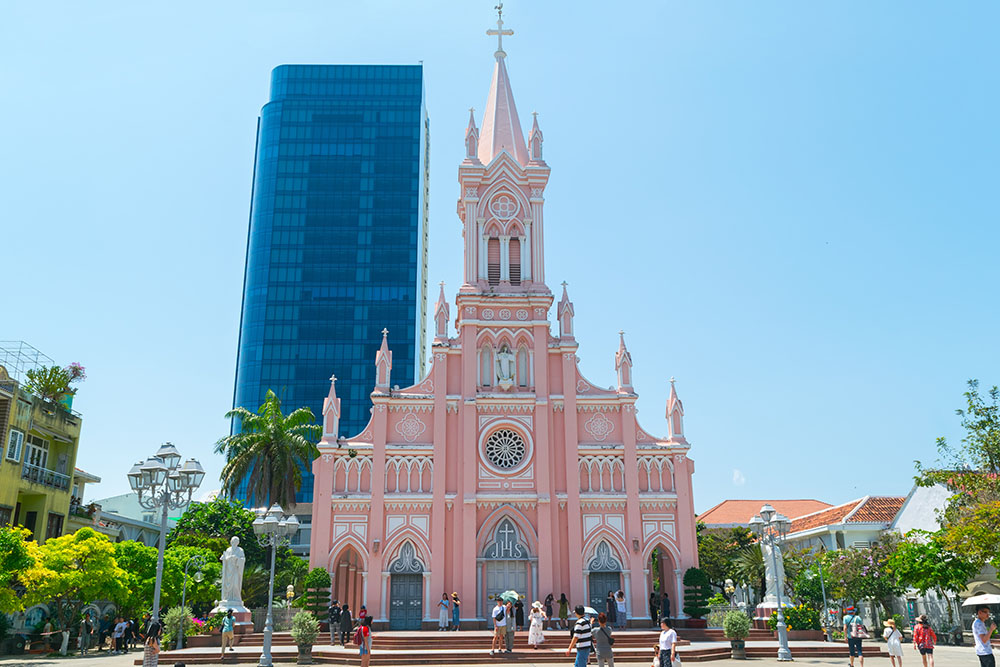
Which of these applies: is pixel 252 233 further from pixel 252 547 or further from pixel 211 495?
pixel 252 547

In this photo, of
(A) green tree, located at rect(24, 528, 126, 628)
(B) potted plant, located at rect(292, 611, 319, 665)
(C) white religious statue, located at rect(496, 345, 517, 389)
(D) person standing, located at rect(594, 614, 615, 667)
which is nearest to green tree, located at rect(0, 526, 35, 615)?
(A) green tree, located at rect(24, 528, 126, 628)

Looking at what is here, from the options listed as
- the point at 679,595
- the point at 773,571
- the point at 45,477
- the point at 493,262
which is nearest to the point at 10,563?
the point at 45,477

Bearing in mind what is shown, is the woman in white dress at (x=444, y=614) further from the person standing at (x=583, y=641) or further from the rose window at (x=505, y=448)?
the person standing at (x=583, y=641)

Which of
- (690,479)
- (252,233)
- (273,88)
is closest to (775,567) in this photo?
(690,479)

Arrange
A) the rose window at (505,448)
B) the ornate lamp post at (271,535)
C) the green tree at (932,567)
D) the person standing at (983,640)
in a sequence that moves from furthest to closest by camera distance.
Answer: the rose window at (505,448), the green tree at (932,567), the ornate lamp post at (271,535), the person standing at (983,640)

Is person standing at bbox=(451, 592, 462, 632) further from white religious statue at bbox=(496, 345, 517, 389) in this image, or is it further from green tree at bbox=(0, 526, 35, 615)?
green tree at bbox=(0, 526, 35, 615)

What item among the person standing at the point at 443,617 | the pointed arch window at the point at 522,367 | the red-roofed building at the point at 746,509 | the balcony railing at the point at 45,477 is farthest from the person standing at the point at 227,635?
the red-roofed building at the point at 746,509

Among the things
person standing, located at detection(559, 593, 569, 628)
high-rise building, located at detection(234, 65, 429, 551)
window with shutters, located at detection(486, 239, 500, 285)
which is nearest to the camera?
person standing, located at detection(559, 593, 569, 628)

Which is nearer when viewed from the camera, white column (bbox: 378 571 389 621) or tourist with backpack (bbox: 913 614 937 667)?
tourist with backpack (bbox: 913 614 937 667)

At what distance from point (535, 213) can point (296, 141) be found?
58.3 m

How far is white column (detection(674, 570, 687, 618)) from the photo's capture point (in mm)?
34094

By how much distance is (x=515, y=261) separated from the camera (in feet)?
130

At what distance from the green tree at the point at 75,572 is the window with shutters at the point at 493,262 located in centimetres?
2019

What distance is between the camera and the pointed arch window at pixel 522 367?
37.5 meters
